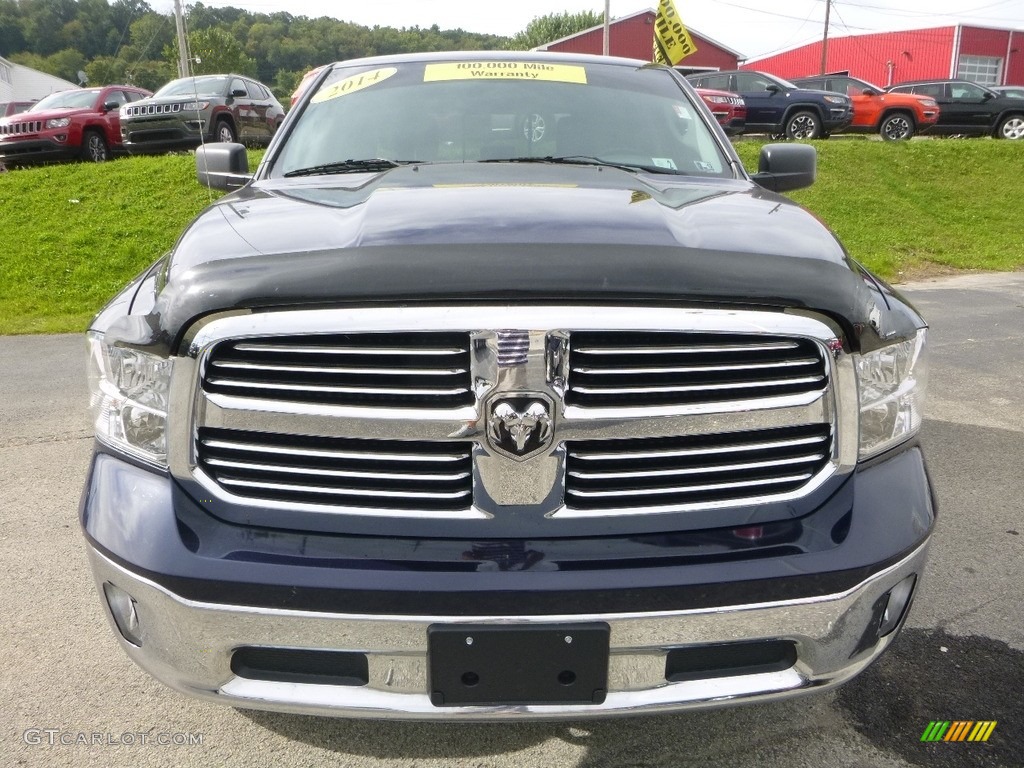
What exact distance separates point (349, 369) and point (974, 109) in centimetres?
2197

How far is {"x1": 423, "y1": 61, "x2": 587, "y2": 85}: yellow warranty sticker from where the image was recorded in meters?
3.30

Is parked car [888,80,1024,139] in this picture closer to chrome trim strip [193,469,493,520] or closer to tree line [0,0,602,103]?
chrome trim strip [193,469,493,520]

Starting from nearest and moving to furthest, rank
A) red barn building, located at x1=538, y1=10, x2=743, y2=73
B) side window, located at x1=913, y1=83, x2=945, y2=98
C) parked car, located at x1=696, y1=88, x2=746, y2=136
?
parked car, located at x1=696, y1=88, x2=746, y2=136
side window, located at x1=913, y1=83, x2=945, y2=98
red barn building, located at x1=538, y1=10, x2=743, y2=73

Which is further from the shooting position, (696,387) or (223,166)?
(223,166)

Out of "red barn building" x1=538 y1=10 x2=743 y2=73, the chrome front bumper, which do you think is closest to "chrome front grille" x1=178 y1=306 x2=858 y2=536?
the chrome front bumper

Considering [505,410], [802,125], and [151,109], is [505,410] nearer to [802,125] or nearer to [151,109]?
[151,109]

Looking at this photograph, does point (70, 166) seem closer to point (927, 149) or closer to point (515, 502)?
point (515, 502)

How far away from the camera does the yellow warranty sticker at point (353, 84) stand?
3305 millimetres

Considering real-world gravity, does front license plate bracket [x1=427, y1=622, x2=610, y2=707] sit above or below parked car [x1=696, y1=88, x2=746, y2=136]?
below

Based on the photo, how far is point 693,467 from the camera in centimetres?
173

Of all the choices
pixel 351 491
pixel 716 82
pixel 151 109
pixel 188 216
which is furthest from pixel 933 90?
pixel 351 491

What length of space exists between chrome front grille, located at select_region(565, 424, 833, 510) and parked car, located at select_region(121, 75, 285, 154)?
28.6 feet

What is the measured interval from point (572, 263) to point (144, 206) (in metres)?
10.1

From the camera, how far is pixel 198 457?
171 cm
